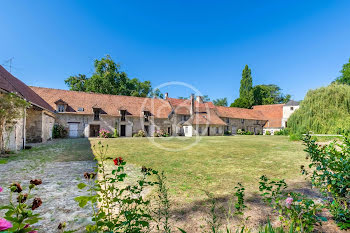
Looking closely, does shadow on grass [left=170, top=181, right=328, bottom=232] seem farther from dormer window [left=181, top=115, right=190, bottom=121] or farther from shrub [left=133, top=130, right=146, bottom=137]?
dormer window [left=181, top=115, right=190, bottom=121]

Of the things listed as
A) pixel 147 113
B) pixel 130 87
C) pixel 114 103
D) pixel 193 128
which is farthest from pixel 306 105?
pixel 130 87

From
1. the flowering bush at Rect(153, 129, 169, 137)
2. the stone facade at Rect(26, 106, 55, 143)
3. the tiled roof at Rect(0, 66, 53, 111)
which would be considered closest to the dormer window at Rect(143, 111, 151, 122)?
the flowering bush at Rect(153, 129, 169, 137)

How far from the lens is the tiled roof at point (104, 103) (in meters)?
21.8

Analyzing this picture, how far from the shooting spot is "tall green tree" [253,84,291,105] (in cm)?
5212

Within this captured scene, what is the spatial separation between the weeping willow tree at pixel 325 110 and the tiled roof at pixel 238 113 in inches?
656

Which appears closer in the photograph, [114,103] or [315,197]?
[315,197]

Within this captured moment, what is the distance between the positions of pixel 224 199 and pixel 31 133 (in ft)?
51.0

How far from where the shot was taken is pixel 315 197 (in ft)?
11.8

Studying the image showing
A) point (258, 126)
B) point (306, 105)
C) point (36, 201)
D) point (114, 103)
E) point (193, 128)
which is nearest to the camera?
point (36, 201)

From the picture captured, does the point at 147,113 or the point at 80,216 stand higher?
the point at 147,113

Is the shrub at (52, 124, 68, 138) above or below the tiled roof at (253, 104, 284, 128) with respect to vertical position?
below

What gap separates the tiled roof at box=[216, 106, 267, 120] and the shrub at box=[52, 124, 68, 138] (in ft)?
83.2

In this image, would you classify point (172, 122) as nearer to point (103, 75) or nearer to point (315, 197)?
point (103, 75)

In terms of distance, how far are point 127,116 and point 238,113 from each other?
2375cm
